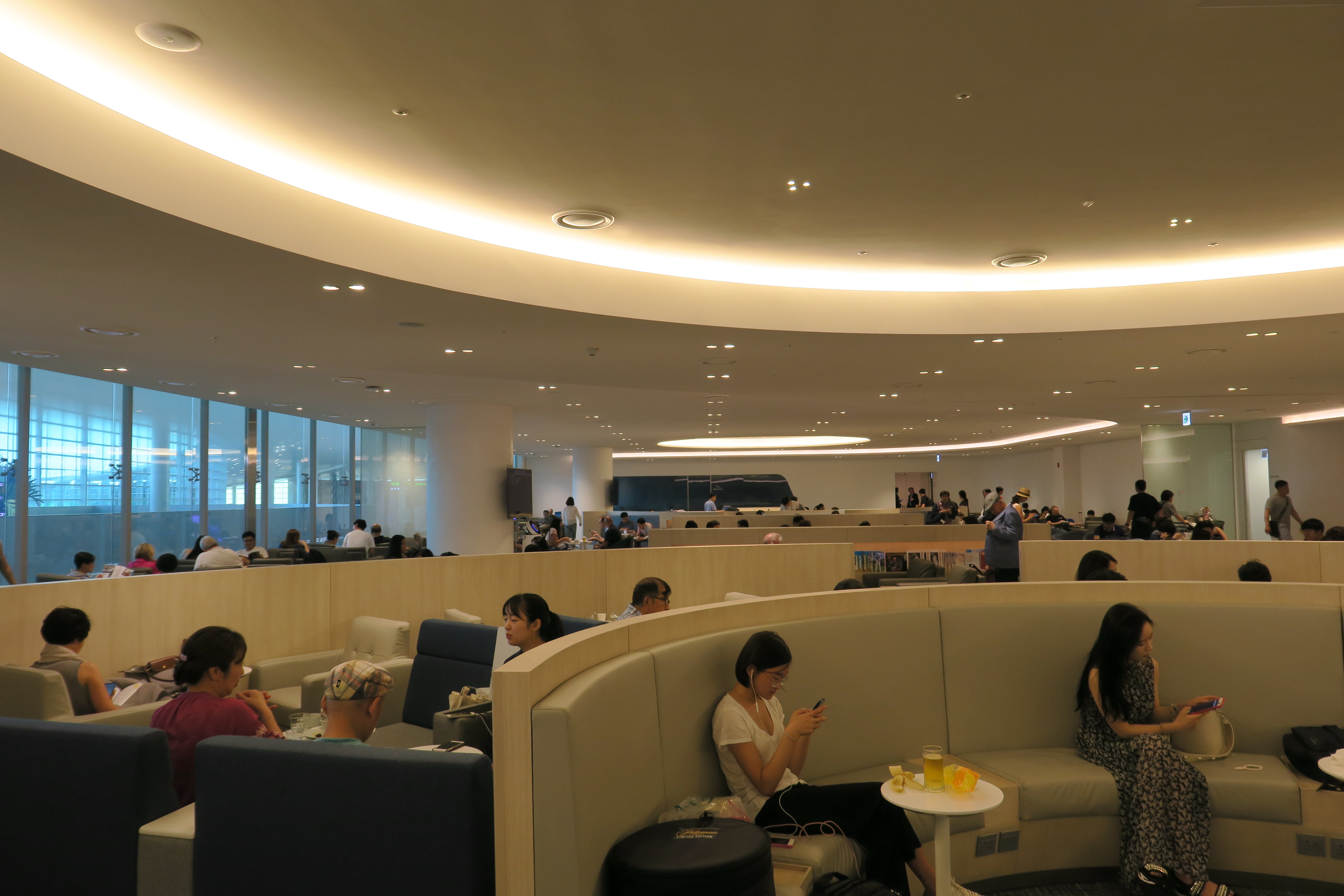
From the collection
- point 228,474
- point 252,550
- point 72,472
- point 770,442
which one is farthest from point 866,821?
point 770,442

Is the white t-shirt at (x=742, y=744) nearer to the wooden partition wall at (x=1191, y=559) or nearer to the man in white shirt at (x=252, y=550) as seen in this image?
the wooden partition wall at (x=1191, y=559)

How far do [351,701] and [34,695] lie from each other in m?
2.26

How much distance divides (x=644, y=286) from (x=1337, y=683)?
4.68m

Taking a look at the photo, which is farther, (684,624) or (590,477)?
(590,477)

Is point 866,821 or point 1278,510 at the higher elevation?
point 1278,510

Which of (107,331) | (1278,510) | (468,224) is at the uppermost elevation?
(468,224)

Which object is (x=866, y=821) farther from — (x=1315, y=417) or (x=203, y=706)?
(x=1315, y=417)

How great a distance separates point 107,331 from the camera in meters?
6.82

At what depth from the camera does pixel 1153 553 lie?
270 inches

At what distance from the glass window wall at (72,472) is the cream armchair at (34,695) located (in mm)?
7567

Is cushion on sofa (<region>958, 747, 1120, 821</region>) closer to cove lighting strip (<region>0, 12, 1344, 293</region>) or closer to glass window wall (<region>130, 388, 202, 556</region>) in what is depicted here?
cove lighting strip (<region>0, 12, 1344, 293</region>)

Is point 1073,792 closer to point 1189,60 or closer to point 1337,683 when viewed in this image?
point 1337,683

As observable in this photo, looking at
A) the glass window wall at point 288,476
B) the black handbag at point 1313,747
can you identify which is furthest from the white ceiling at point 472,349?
the black handbag at point 1313,747

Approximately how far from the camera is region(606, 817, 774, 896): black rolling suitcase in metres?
2.11
